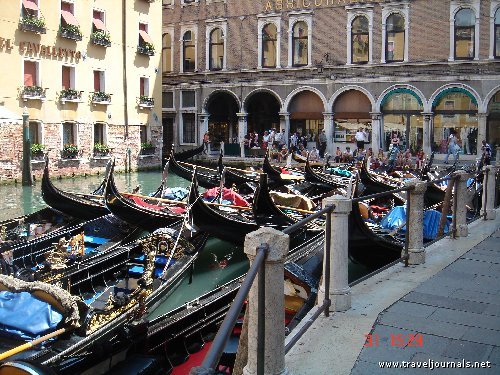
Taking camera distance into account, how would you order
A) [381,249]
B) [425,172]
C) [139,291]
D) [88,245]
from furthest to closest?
[425,172] → [88,245] → [381,249] → [139,291]

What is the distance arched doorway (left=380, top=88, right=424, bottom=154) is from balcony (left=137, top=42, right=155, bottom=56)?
5.36 m

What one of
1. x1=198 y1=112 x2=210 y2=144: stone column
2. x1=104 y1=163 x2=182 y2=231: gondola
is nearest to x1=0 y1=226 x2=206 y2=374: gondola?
x1=104 y1=163 x2=182 y2=231: gondola

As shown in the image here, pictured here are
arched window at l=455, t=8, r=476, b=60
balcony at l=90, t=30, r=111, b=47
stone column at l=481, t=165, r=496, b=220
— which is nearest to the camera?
stone column at l=481, t=165, r=496, b=220

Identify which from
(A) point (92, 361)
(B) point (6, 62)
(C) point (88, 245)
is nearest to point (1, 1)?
(B) point (6, 62)

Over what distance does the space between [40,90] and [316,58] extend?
6487 millimetres

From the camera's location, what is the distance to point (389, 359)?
215 centimetres

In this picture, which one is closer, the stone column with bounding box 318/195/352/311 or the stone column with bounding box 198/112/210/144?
the stone column with bounding box 318/195/352/311

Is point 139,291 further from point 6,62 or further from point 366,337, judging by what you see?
A: point 6,62

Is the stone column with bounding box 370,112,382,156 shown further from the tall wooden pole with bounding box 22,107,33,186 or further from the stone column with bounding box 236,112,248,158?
the tall wooden pole with bounding box 22,107,33,186

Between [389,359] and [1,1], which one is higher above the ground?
[1,1]

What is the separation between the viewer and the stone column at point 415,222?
3352mm

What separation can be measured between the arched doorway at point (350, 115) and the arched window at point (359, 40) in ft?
2.53

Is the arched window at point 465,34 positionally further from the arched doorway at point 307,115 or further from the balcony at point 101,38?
the balcony at point 101,38
